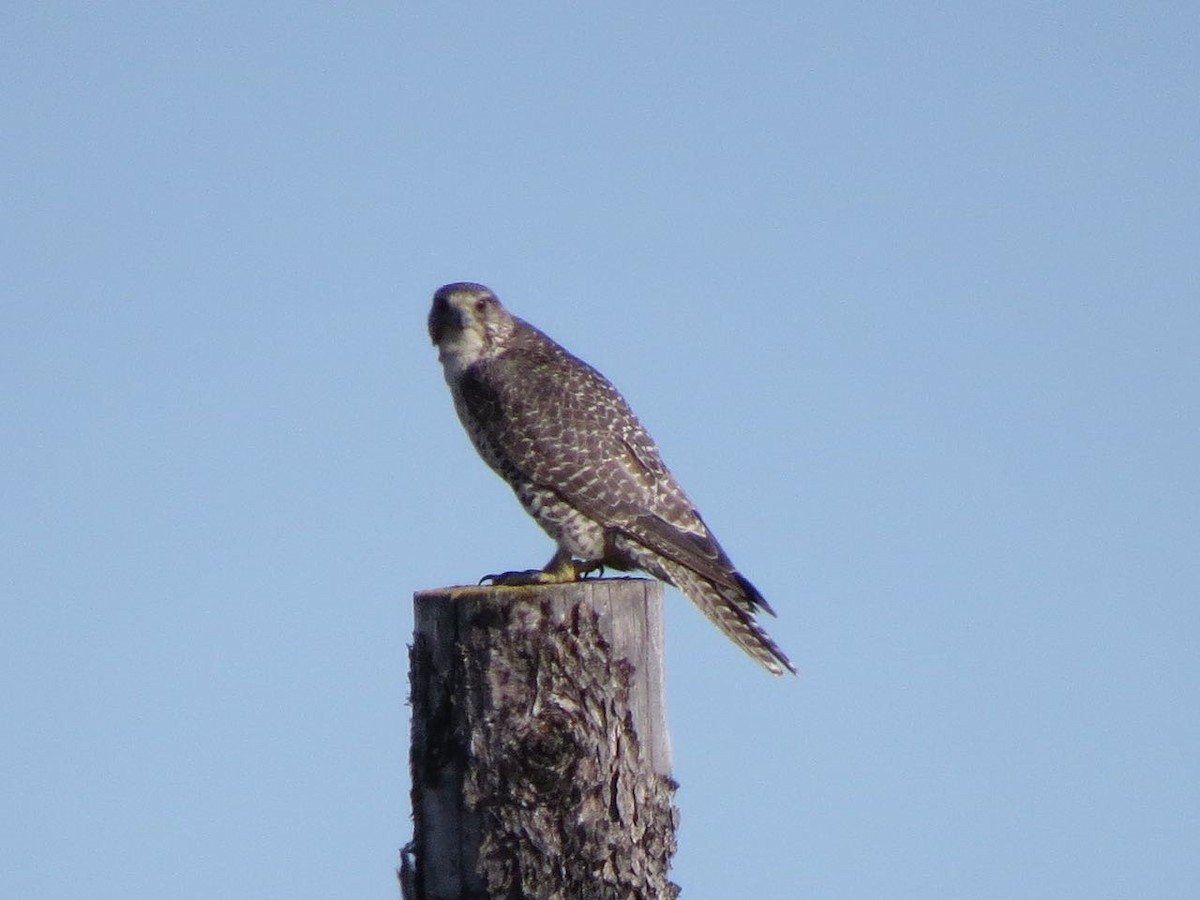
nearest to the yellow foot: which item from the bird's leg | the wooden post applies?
the bird's leg

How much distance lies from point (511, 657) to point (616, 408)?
3356 millimetres

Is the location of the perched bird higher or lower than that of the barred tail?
higher

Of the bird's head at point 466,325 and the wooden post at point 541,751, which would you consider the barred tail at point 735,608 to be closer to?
the bird's head at point 466,325

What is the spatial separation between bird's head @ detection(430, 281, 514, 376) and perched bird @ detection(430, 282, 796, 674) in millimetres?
60

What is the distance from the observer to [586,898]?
16.6ft

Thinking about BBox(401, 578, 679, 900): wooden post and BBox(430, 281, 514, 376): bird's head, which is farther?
BBox(430, 281, 514, 376): bird's head

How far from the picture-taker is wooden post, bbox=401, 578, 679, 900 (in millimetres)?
5066

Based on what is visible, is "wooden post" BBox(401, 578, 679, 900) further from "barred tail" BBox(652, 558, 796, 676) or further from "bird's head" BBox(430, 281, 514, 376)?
"bird's head" BBox(430, 281, 514, 376)

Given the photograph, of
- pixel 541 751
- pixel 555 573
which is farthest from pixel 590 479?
pixel 541 751

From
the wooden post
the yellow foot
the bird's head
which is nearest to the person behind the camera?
the wooden post

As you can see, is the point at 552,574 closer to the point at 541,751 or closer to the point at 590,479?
the point at 590,479

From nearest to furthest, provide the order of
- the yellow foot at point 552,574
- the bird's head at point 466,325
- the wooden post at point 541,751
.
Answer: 1. the wooden post at point 541,751
2. the yellow foot at point 552,574
3. the bird's head at point 466,325

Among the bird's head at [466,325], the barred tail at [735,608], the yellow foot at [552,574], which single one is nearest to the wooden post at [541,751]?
the yellow foot at [552,574]

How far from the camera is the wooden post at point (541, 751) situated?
5.07m
